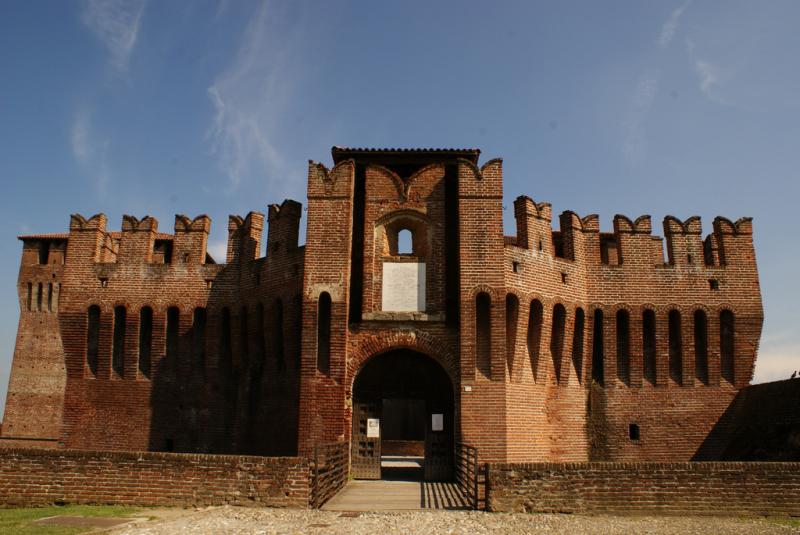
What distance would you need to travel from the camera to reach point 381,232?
61.4 feet

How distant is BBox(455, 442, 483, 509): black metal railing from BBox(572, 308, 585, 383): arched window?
5339 millimetres

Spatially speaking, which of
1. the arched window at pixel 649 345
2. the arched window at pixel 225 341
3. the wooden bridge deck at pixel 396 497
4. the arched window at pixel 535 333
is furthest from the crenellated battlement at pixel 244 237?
the arched window at pixel 649 345

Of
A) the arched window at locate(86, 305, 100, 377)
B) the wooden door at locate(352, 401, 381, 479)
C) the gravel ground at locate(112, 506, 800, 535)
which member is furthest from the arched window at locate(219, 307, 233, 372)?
the gravel ground at locate(112, 506, 800, 535)

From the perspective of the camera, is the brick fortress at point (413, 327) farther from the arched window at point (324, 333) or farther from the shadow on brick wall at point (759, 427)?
the shadow on brick wall at point (759, 427)

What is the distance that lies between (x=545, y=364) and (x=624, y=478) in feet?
21.0

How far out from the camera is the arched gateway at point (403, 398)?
17.8 m

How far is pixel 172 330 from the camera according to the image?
21.8m

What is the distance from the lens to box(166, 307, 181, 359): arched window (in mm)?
21562

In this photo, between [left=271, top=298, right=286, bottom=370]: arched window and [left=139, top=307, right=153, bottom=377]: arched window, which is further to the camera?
[left=139, top=307, right=153, bottom=377]: arched window

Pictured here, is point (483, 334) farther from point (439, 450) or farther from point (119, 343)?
point (119, 343)

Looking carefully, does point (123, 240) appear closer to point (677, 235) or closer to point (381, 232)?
point (381, 232)

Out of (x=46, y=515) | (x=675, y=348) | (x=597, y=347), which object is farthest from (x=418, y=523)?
(x=675, y=348)

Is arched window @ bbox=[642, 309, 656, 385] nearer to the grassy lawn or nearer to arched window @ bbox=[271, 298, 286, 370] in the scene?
arched window @ bbox=[271, 298, 286, 370]

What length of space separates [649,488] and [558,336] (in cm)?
728
